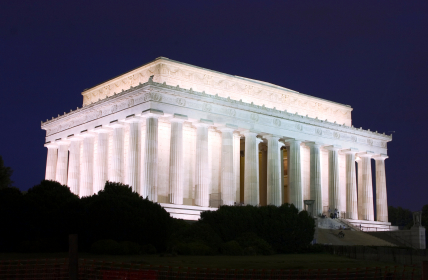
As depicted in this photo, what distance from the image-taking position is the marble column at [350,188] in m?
77.7

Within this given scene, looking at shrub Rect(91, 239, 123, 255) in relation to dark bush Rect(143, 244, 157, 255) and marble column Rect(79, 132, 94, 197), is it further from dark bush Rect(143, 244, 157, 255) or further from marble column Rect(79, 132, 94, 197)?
marble column Rect(79, 132, 94, 197)

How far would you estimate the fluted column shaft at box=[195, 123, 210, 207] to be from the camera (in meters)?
61.7

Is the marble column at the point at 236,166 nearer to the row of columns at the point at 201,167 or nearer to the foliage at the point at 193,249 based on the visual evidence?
the row of columns at the point at 201,167

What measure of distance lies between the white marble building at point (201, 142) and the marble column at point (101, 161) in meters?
0.13

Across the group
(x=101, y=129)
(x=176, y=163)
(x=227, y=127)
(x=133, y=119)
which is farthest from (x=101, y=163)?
(x=227, y=127)

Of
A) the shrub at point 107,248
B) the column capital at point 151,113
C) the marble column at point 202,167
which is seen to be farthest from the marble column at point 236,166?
the shrub at point 107,248

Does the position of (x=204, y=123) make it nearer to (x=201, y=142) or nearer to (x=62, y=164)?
(x=201, y=142)

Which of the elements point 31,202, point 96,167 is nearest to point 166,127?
point 96,167

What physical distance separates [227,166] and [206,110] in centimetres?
676

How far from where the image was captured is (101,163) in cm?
A: 6531

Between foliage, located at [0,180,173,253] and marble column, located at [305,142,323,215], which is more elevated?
marble column, located at [305,142,323,215]

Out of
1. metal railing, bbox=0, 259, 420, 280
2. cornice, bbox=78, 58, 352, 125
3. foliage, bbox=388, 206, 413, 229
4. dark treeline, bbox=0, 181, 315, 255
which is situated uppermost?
cornice, bbox=78, 58, 352, 125

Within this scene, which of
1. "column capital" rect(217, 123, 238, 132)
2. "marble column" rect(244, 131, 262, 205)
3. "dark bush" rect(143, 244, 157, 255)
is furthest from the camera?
"marble column" rect(244, 131, 262, 205)

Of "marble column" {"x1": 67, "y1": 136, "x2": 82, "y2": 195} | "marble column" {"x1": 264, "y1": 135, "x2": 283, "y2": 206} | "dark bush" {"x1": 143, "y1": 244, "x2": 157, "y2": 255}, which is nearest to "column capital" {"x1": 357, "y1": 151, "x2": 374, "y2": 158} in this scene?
"marble column" {"x1": 264, "y1": 135, "x2": 283, "y2": 206}
